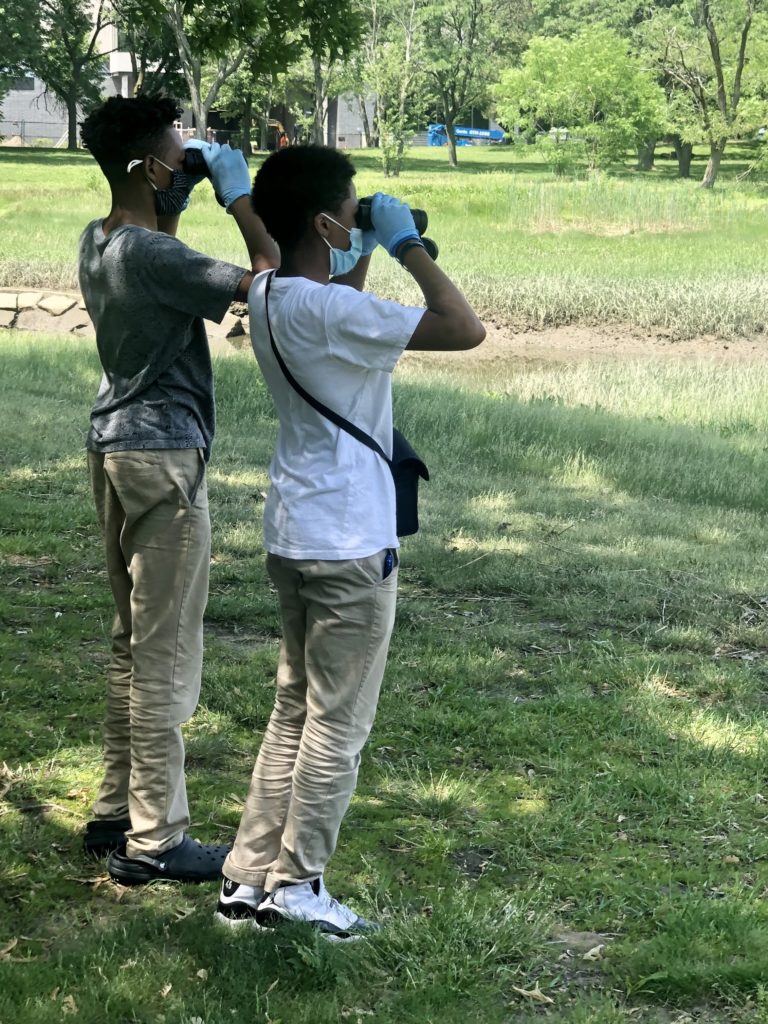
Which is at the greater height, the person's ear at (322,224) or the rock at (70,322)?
the person's ear at (322,224)

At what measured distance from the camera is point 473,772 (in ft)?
13.7

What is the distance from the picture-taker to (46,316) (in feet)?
56.2

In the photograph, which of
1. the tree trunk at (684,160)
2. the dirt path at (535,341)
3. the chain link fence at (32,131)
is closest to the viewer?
the dirt path at (535,341)

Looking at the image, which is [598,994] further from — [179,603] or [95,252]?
[95,252]

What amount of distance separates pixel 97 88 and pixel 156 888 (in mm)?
62259

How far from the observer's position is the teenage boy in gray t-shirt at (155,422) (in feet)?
10.2

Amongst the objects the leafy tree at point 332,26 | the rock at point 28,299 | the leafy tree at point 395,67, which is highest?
the leafy tree at point 395,67

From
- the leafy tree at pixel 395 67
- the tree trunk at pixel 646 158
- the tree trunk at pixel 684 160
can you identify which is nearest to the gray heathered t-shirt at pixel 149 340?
the leafy tree at pixel 395 67

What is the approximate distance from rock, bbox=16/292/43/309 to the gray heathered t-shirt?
48.8 feet

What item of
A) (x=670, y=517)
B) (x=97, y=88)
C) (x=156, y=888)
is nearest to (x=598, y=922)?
(x=156, y=888)

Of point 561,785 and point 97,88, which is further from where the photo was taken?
point 97,88

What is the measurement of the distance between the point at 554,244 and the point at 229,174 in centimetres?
2717

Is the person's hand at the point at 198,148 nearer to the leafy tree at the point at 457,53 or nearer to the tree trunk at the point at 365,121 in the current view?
the leafy tree at the point at 457,53

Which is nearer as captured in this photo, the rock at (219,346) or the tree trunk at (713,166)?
the rock at (219,346)
